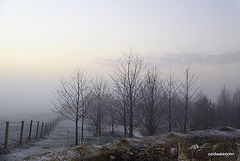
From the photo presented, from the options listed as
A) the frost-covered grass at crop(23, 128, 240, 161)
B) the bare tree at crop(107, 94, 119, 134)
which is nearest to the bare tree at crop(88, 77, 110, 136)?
the bare tree at crop(107, 94, 119, 134)

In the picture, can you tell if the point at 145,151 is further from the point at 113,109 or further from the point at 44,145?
the point at 113,109

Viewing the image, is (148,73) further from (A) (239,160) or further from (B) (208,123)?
(B) (208,123)

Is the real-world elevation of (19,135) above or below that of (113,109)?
below

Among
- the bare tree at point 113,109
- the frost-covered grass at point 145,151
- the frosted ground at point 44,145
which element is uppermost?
the bare tree at point 113,109

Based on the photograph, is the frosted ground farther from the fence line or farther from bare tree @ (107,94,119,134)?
bare tree @ (107,94,119,134)

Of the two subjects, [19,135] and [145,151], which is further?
[19,135]

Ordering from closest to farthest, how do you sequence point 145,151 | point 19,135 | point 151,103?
1. point 145,151
2. point 151,103
3. point 19,135

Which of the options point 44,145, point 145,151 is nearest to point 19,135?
point 44,145

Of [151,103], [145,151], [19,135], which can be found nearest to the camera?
[145,151]

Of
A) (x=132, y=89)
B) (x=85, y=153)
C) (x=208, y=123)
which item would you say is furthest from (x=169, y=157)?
(x=208, y=123)

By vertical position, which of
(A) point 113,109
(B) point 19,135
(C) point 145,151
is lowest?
(B) point 19,135

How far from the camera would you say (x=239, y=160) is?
5.29 m

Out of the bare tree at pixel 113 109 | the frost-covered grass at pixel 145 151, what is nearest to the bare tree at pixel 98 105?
the bare tree at pixel 113 109

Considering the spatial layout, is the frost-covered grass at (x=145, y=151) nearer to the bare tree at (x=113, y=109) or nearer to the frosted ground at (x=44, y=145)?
the frosted ground at (x=44, y=145)
